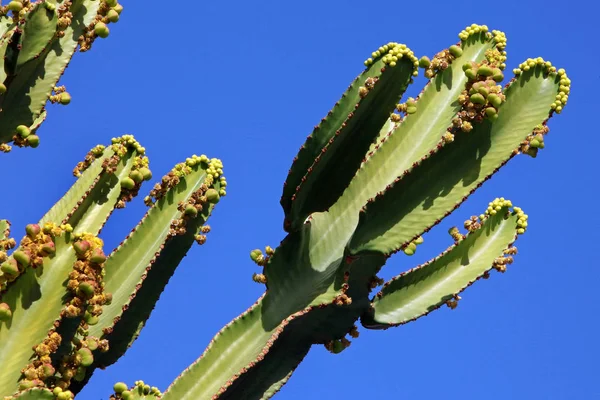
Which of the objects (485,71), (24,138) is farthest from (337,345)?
(24,138)

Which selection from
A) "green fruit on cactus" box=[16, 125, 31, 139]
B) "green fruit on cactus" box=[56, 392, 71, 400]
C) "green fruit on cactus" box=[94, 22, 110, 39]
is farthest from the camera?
"green fruit on cactus" box=[94, 22, 110, 39]

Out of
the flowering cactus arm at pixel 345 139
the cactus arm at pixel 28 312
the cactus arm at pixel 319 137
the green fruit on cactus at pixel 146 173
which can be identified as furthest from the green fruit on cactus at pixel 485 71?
the cactus arm at pixel 28 312

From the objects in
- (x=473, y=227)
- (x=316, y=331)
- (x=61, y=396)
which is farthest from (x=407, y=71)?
(x=61, y=396)

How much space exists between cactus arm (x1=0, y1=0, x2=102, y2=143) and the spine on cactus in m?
1.23

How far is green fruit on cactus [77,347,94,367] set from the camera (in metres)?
4.46

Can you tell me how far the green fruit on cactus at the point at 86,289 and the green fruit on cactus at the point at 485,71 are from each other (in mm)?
1964

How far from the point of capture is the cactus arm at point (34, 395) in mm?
3910

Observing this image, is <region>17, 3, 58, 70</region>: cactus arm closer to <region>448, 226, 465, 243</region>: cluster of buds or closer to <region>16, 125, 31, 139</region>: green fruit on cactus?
<region>16, 125, 31, 139</region>: green fruit on cactus

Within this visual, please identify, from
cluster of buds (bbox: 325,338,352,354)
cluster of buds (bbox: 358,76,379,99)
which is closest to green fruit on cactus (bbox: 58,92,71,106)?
cluster of buds (bbox: 358,76,379,99)

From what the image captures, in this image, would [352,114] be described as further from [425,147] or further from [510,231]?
[510,231]

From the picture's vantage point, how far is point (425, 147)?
4.74 metres

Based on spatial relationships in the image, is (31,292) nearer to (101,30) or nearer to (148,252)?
(148,252)

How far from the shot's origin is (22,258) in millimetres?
4094

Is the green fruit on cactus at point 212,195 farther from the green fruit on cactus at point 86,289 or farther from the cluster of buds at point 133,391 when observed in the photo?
the green fruit on cactus at point 86,289
